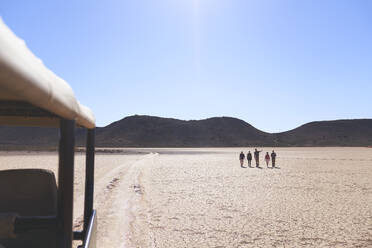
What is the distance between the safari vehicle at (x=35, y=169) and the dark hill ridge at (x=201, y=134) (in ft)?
492

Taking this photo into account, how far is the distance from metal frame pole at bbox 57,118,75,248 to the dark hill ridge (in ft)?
496

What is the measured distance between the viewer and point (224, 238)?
22.5 ft

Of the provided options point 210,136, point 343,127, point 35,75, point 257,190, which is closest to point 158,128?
point 210,136

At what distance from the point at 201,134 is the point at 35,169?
6680 inches

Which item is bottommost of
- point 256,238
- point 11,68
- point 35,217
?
point 256,238

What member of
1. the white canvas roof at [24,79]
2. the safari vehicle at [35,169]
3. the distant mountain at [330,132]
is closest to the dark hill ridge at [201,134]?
the distant mountain at [330,132]

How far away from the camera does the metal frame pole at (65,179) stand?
211 centimetres

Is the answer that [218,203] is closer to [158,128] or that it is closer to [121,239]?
[121,239]

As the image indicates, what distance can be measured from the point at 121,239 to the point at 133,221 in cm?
155

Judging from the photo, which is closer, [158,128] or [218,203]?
[218,203]

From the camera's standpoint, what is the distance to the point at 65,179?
2.14 m

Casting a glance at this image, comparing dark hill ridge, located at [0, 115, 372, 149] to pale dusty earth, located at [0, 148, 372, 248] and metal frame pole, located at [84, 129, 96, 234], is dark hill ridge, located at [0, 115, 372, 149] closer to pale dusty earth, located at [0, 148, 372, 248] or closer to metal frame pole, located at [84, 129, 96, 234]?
pale dusty earth, located at [0, 148, 372, 248]

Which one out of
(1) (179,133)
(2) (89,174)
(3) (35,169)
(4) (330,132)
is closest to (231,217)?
(2) (89,174)

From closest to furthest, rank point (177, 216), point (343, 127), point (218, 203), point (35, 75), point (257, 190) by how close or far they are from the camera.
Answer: point (35, 75), point (177, 216), point (218, 203), point (257, 190), point (343, 127)
